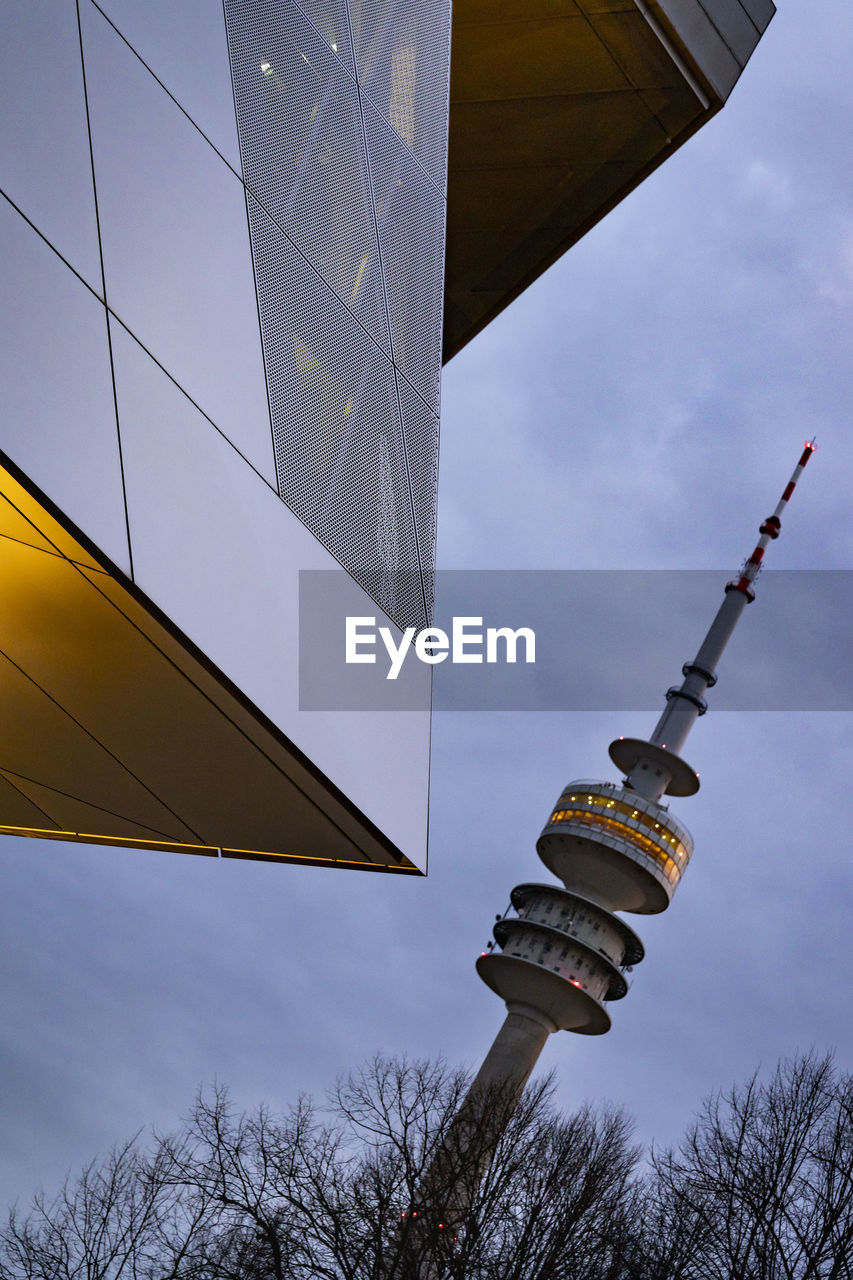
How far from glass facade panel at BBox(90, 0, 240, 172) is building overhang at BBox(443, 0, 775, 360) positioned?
9814mm

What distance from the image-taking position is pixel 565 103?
19656mm

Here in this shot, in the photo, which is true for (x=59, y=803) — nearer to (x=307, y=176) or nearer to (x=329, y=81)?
(x=307, y=176)

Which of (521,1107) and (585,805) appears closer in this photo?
(521,1107)

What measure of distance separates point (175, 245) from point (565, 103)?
13.7 meters

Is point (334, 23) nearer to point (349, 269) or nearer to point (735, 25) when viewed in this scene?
point (349, 269)

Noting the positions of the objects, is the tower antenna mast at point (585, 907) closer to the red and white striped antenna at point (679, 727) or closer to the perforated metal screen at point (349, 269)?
the red and white striped antenna at point (679, 727)

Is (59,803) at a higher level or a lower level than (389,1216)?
higher

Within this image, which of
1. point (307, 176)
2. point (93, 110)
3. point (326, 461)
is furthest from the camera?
point (307, 176)

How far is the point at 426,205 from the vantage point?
1413 centimetres

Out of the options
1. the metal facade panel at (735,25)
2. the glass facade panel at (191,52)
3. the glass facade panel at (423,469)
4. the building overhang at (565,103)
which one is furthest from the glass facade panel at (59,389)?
the metal facade panel at (735,25)

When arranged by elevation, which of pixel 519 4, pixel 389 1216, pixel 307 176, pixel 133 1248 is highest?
pixel 519 4

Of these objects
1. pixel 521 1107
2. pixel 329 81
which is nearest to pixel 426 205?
pixel 329 81

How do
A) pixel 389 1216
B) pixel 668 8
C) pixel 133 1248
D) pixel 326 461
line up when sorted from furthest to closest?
pixel 133 1248 < pixel 389 1216 < pixel 668 8 < pixel 326 461

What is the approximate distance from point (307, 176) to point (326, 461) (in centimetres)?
301
